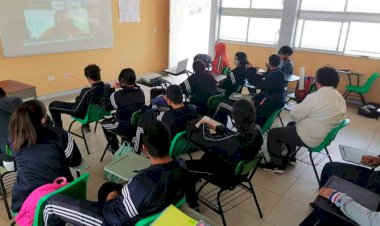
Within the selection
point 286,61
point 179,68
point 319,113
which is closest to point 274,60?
point 286,61

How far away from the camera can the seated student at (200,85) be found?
12.3ft

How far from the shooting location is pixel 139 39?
6.92 meters

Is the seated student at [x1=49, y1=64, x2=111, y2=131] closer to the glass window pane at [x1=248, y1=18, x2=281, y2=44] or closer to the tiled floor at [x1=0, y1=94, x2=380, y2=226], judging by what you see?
the tiled floor at [x1=0, y1=94, x2=380, y2=226]

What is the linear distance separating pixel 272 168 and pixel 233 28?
501cm

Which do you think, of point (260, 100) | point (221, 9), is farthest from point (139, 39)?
point (260, 100)

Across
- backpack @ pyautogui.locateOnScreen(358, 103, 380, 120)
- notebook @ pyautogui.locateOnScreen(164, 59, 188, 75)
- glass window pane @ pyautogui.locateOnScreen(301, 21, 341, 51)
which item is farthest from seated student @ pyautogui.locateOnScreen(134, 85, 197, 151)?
glass window pane @ pyautogui.locateOnScreen(301, 21, 341, 51)

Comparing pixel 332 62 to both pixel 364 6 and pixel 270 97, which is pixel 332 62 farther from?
pixel 270 97

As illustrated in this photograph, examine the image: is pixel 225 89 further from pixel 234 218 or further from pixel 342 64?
pixel 342 64

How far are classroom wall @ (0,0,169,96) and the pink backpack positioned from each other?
3.71 m

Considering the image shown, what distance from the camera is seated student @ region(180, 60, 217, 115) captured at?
3744mm

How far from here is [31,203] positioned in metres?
1.66

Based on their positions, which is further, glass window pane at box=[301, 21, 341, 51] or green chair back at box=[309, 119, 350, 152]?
glass window pane at box=[301, 21, 341, 51]

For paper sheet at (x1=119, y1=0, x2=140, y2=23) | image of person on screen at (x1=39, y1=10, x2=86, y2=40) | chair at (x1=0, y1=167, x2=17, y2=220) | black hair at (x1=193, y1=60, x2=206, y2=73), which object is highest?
paper sheet at (x1=119, y1=0, x2=140, y2=23)

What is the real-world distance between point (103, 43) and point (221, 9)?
321cm
